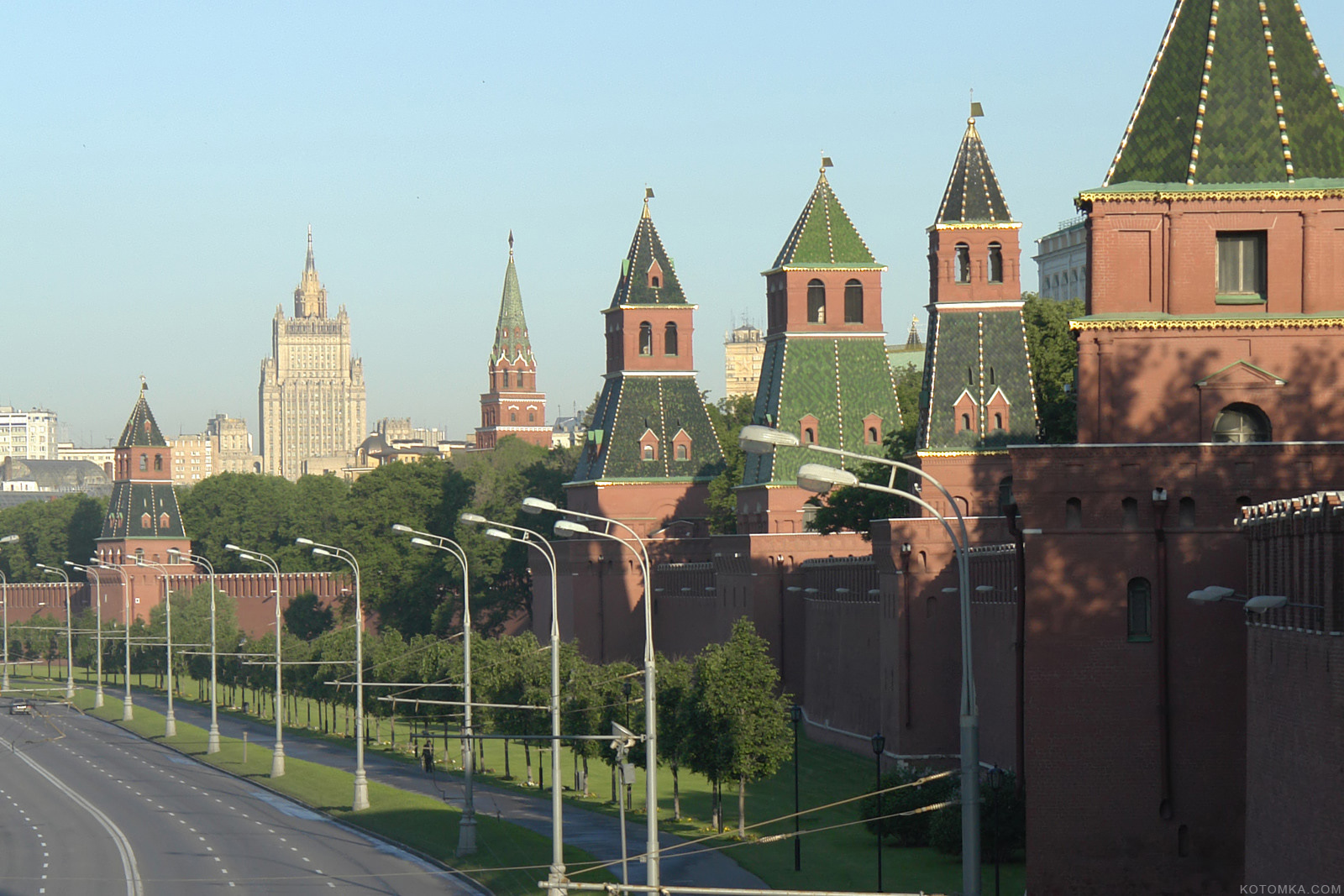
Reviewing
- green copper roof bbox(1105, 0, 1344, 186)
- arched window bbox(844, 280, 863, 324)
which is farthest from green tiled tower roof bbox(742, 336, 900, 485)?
green copper roof bbox(1105, 0, 1344, 186)

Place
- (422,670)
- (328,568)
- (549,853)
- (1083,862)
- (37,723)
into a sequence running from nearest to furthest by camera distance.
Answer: (1083,862), (549,853), (422,670), (37,723), (328,568)

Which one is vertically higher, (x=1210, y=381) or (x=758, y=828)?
(x=1210, y=381)

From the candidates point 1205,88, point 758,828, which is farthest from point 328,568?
point 1205,88

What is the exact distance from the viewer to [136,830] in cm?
6700

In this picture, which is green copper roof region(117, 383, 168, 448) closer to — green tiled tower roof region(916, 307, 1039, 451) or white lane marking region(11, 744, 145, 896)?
white lane marking region(11, 744, 145, 896)

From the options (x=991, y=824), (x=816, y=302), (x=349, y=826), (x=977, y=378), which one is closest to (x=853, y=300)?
(x=816, y=302)

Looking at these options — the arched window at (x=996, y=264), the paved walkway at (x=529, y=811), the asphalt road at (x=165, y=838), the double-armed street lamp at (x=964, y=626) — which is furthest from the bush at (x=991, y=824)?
the arched window at (x=996, y=264)

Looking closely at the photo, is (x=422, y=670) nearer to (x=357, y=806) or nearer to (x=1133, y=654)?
(x=357, y=806)

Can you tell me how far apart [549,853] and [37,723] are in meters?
58.9

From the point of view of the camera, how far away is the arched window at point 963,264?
71.6 meters

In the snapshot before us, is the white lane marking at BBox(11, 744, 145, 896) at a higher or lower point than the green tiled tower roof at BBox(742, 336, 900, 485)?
lower

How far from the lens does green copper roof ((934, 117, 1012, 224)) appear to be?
7175 cm

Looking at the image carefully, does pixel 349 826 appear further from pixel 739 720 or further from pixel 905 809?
pixel 905 809

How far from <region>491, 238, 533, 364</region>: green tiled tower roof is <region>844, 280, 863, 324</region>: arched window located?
108 meters
